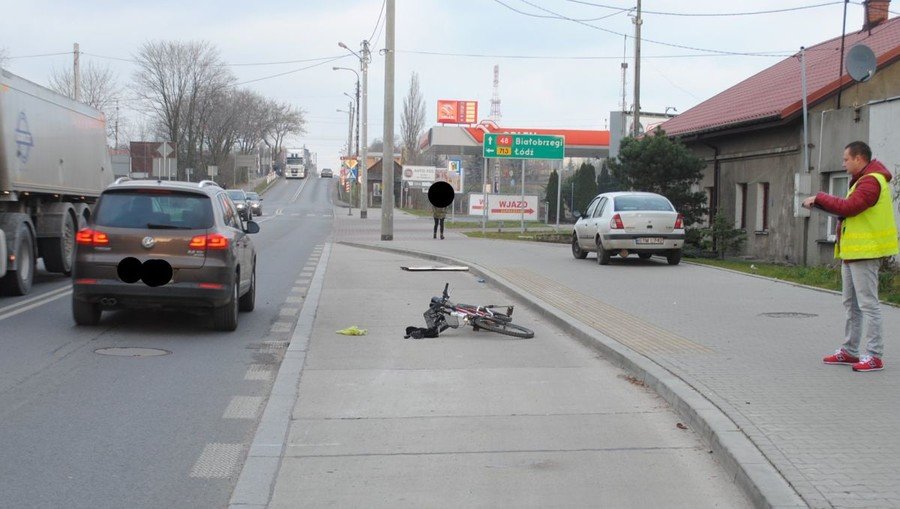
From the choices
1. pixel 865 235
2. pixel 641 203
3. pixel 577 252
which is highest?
pixel 641 203

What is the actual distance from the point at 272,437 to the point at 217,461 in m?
0.56

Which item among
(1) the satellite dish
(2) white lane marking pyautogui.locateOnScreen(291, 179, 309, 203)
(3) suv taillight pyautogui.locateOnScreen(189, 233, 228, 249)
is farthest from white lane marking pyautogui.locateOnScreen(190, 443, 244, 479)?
(2) white lane marking pyautogui.locateOnScreen(291, 179, 309, 203)

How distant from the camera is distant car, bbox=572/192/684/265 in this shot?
63.4 feet

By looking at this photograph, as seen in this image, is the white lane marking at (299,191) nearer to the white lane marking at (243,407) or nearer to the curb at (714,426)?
the curb at (714,426)

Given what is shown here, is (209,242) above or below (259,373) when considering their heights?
above

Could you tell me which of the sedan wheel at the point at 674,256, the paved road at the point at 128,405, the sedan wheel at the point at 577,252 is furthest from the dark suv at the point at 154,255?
the sedan wheel at the point at 577,252

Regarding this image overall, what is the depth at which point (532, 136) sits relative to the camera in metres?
35.2

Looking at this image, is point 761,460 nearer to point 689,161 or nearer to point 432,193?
point 432,193

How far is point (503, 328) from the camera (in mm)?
10562

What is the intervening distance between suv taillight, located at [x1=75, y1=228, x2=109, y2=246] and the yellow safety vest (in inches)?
289

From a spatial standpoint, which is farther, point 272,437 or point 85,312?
point 85,312

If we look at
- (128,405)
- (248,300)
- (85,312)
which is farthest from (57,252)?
(128,405)

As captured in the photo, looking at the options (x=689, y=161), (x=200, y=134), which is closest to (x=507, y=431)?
(x=689, y=161)

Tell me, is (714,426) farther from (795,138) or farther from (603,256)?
(795,138)
